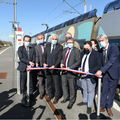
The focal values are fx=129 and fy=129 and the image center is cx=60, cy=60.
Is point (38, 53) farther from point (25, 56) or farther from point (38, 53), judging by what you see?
point (25, 56)

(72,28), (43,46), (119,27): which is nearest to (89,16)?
(72,28)

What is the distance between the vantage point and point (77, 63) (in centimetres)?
349

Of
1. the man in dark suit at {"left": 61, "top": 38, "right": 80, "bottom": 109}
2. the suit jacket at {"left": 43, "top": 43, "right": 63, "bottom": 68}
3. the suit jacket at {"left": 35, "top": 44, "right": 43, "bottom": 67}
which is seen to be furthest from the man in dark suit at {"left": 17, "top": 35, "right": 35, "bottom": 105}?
the man in dark suit at {"left": 61, "top": 38, "right": 80, "bottom": 109}

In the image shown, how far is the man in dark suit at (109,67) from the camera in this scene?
9.79 ft

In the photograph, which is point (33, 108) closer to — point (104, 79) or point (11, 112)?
point (11, 112)

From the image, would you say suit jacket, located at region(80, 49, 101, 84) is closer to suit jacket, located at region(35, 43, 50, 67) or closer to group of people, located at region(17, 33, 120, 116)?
group of people, located at region(17, 33, 120, 116)

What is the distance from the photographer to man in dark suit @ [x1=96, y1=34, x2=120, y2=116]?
9.79 ft

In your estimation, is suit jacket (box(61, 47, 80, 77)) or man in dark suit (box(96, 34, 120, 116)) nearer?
man in dark suit (box(96, 34, 120, 116))

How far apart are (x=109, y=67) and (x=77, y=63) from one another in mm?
821

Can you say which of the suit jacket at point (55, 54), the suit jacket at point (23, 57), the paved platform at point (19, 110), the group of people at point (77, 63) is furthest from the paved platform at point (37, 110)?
the suit jacket at point (55, 54)

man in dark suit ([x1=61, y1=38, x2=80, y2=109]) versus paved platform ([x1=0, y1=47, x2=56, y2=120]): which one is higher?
man in dark suit ([x1=61, y1=38, x2=80, y2=109])

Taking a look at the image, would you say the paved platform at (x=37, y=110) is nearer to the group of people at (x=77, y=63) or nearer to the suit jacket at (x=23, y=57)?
the group of people at (x=77, y=63)

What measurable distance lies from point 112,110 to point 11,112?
261 cm

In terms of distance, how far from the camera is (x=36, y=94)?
4523 millimetres
